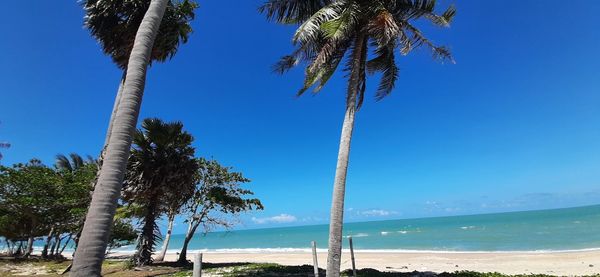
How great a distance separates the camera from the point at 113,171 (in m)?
4.63

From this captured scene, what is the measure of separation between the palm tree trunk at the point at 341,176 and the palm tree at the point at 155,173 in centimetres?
980

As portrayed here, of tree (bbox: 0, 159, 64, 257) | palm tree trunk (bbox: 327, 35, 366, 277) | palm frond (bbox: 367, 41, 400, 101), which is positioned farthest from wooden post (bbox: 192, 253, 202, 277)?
tree (bbox: 0, 159, 64, 257)

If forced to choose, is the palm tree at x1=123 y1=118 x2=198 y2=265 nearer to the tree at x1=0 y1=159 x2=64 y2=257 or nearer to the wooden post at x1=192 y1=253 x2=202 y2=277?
the tree at x1=0 y1=159 x2=64 y2=257

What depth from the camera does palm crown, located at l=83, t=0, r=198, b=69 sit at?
12.0 metres

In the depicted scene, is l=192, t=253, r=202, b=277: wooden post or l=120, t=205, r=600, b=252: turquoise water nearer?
l=192, t=253, r=202, b=277: wooden post

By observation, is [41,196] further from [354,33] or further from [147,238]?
[354,33]

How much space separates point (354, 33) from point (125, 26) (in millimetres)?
8228

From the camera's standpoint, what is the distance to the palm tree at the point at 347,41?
820 cm

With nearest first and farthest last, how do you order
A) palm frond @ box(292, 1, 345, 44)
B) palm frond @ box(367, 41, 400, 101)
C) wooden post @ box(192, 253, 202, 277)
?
wooden post @ box(192, 253, 202, 277) < palm frond @ box(292, 1, 345, 44) < palm frond @ box(367, 41, 400, 101)

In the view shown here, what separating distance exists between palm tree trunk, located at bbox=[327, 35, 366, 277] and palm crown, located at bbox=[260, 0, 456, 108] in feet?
0.18

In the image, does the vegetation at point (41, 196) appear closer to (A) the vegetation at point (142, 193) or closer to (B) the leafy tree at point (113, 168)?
(A) the vegetation at point (142, 193)

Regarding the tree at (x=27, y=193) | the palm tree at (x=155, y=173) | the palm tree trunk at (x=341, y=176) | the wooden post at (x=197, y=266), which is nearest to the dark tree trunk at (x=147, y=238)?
the palm tree at (x=155, y=173)

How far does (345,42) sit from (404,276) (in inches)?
297

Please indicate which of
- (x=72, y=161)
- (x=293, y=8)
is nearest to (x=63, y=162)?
(x=72, y=161)
